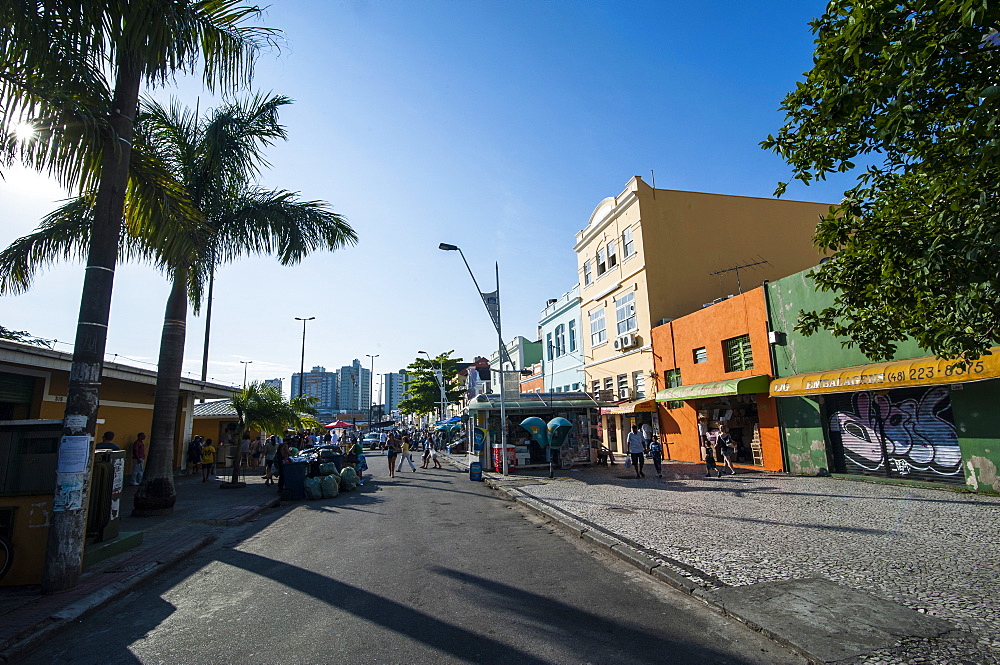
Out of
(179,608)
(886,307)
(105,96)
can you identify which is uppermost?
(105,96)

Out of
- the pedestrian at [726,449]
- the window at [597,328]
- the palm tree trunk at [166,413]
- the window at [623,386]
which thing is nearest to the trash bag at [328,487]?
the palm tree trunk at [166,413]

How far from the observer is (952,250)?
4434 mm

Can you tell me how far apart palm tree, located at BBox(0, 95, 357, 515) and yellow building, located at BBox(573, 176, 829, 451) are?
45.6 ft

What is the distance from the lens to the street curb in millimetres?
4598

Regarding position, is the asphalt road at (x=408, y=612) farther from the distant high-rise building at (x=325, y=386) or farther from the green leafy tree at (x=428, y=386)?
the distant high-rise building at (x=325, y=386)

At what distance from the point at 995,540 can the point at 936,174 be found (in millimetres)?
5607

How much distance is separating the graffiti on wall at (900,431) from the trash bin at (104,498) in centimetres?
1585

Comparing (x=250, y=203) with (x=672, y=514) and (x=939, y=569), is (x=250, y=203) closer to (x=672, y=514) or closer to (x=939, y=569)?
(x=672, y=514)

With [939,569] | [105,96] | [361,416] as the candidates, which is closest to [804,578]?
[939,569]

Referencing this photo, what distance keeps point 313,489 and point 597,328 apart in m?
17.7

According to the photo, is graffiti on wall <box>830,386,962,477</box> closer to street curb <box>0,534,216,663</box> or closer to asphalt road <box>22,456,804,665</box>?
asphalt road <box>22,456,804,665</box>

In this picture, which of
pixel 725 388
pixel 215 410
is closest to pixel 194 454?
pixel 215 410

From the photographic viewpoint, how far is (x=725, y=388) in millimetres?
16891

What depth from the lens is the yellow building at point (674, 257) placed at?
76.2ft
